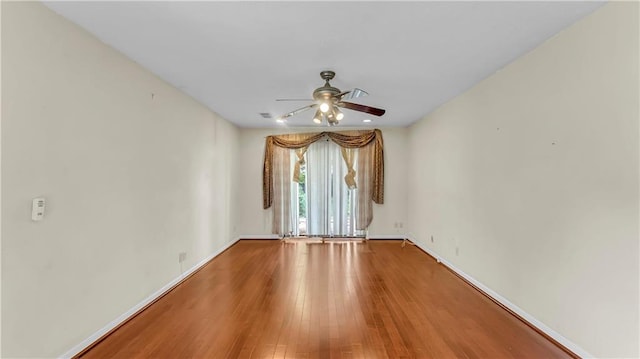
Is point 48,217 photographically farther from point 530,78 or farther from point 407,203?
point 407,203

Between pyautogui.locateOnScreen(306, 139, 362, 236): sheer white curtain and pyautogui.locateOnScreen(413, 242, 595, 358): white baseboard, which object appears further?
pyautogui.locateOnScreen(306, 139, 362, 236): sheer white curtain

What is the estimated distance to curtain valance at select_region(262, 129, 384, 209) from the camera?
589 cm

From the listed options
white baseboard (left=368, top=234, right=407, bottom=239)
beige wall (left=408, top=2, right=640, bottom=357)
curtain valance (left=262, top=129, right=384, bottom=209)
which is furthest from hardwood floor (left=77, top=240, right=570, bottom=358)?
curtain valance (left=262, top=129, right=384, bottom=209)

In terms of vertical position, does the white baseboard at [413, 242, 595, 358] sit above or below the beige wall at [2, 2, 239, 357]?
below

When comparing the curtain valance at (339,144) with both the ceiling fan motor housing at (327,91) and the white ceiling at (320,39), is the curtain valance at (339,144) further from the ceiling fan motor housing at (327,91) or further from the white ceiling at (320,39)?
the ceiling fan motor housing at (327,91)

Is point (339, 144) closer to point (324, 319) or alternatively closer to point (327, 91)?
point (327, 91)

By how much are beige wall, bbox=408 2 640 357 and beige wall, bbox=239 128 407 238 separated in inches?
98.5

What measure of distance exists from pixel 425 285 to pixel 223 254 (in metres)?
3.30

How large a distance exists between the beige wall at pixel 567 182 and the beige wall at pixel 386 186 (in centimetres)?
250

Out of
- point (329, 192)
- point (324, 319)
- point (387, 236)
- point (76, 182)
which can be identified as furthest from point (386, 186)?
point (76, 182)

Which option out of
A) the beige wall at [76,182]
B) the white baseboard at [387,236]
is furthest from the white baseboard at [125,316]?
the white baseboard at [387,236]

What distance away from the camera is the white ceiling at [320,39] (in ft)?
5.99

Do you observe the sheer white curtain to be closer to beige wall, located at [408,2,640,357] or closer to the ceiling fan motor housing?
beige wall, located at [408,2,640,357]

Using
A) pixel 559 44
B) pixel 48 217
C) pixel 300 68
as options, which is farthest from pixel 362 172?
pixel 48 217
